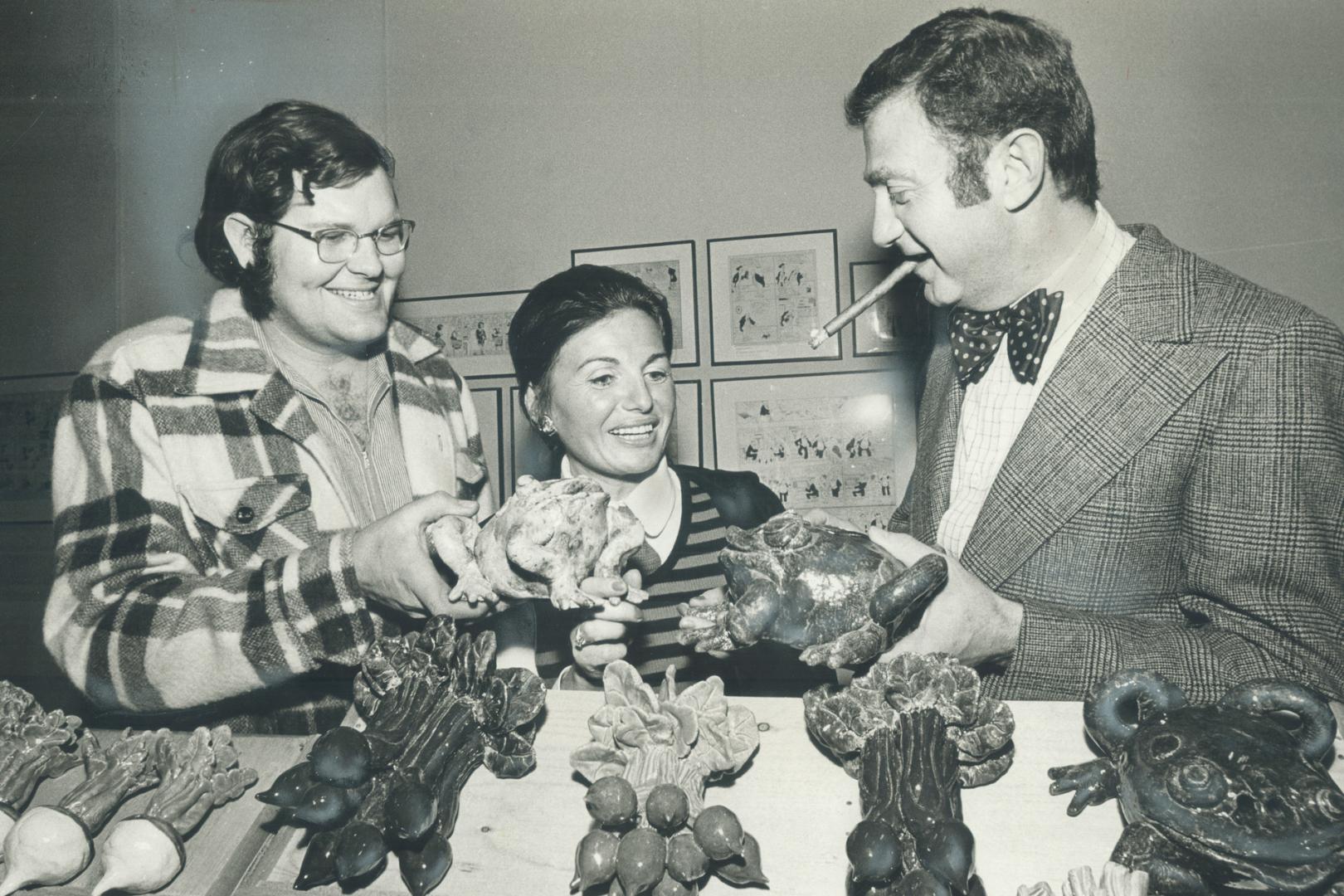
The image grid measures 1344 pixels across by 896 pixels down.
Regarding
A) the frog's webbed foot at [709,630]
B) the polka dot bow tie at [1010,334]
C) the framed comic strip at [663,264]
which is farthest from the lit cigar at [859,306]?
the framed comic strip at [663,264]

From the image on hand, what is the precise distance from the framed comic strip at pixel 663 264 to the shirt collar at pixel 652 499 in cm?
68

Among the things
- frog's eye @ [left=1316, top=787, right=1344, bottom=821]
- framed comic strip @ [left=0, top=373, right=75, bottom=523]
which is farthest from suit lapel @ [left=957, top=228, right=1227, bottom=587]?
framed comic strip @ [left=0, top=373, right=75, bottom=523]

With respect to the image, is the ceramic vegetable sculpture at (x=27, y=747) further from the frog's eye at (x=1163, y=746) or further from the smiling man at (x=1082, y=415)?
the frog's eye at (x=1163, y=746)

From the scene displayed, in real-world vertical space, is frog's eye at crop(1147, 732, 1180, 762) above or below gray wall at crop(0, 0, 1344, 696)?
below

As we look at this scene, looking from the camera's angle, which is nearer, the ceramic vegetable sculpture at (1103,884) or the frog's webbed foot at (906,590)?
the ceramic vegetable sculpture at (1103,884)

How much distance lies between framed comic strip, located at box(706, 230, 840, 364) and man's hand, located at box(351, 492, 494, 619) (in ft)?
4.42

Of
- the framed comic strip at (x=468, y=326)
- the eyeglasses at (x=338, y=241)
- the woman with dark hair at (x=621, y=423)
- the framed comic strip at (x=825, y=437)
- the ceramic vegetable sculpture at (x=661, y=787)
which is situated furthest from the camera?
the framed comic strip at (x=468, y=326)

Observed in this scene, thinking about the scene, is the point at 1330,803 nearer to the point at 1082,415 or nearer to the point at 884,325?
the point at 1082,415

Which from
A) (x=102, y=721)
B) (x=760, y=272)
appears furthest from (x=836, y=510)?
(x=102, y=721)

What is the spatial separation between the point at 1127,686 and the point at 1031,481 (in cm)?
41

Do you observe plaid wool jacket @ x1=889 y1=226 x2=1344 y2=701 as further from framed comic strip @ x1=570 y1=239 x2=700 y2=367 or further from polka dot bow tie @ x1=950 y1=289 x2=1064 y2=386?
framed comic strip @ x1=570 y1=239 x2=700 y2=367

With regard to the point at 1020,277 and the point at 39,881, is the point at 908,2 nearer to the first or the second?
the point at 1020,277

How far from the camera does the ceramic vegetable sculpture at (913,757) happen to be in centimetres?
89

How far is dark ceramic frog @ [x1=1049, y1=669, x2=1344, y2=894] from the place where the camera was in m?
0.83
